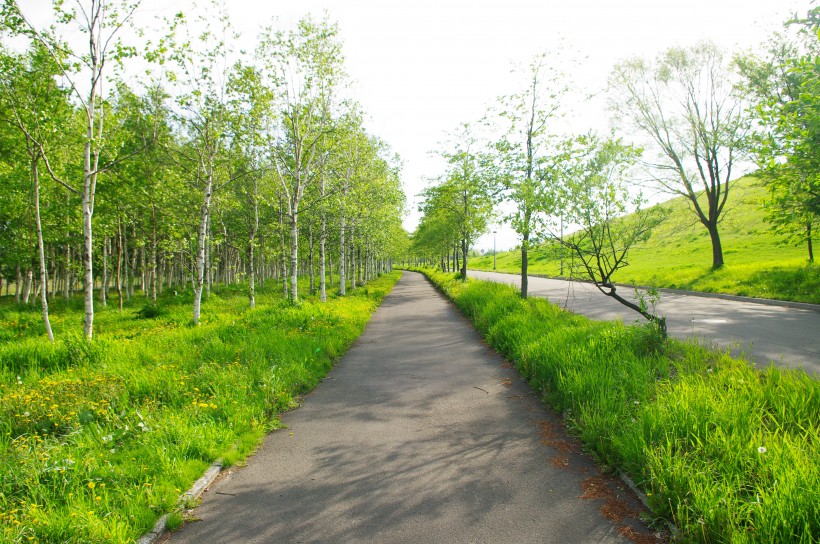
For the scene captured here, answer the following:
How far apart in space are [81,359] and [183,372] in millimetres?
3245

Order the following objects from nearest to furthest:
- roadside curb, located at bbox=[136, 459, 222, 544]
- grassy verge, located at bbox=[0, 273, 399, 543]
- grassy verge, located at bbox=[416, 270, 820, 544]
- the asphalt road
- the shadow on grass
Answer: grassy verge, located at bbox=[416, 270, 820, 544] → roadside curb, located at bbox=[136, 459, 222, 544] → grassy verge, located at bbox=[0, 273, 399, 543] → the asphalt road → the shadow on grass

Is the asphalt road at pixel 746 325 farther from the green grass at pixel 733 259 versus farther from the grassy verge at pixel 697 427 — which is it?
the green grass at pixel 733 259

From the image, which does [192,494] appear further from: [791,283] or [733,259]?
[733,259]

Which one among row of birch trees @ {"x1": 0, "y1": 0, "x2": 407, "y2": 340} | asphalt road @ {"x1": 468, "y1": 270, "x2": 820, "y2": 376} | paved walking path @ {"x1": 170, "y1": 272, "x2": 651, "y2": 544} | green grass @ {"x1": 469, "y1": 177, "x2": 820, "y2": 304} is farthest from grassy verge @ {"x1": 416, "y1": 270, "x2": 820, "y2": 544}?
row of birch trees @ {"x1": 0, "y1": 0, "x2": 407, "y2": 340}

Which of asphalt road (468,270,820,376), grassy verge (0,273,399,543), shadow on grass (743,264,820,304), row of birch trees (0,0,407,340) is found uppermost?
row of birch trees (0,0,407,340)

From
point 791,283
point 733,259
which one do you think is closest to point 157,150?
point 791,283

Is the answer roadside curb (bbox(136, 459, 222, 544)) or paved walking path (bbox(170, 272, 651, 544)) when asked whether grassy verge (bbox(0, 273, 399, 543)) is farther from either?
paved walking path (bbox(170, 272, 651, 544))

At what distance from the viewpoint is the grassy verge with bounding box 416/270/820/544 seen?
2.60 meters

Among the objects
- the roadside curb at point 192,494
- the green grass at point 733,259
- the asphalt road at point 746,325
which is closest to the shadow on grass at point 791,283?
the green grass at point 733,259

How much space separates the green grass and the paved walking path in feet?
12.1

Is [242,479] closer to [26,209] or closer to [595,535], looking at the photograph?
[595,535]

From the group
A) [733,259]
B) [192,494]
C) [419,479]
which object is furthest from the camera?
[733,259]

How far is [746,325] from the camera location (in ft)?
31.5

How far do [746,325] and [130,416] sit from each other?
13.1m
